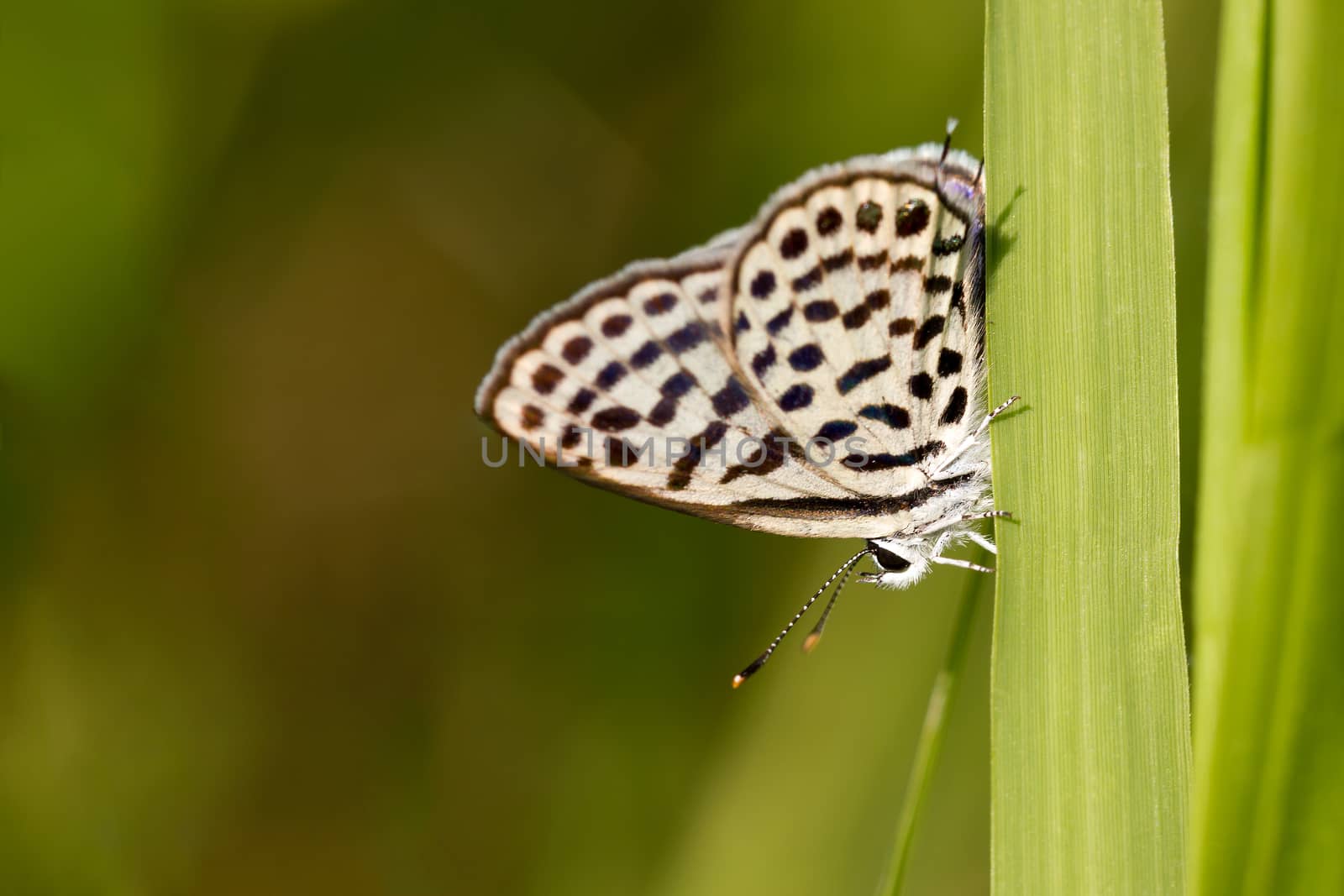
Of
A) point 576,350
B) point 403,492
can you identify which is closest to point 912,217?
point 576,350

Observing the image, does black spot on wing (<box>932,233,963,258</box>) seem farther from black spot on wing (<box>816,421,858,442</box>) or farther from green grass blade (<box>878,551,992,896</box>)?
green grass blade (<box>878,551,992,896</box>)

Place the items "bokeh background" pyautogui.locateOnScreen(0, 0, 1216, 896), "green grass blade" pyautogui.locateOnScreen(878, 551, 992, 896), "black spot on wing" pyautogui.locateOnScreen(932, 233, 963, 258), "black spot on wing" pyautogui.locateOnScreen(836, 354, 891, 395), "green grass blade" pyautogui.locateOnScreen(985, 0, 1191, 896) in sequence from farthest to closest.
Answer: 1. "bokeh background" pyautogui.locateOnScreen(0, 0, 1216, 896)
2. "black spot on wing" pyautogui.locateOnScreen(836, 354, 891, 395)
3. "black spot on wing" pyautogui.locateOnScreen(932, 233, 963, 258)
4. "green grass blade" pyautogui.locateOnScreen(878, 551, 992, 896)
5. "green grass blade" pyautogui.locateOnScreen(985, 0, 1191, 896)

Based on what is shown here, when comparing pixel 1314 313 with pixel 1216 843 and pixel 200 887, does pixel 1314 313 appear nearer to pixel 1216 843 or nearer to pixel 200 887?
pixel 1216 843

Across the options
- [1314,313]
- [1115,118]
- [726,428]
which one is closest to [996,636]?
[1314,313]

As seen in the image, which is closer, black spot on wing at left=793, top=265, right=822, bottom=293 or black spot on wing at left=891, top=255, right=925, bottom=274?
black spot on wing at left=891, top=255, right=925, bottom=274

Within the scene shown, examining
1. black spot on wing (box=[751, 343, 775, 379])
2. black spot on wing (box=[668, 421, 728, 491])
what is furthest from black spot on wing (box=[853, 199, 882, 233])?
black spot on wing (box=[668, 421, 728, 491])

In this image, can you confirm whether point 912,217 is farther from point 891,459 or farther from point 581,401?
point 581,401

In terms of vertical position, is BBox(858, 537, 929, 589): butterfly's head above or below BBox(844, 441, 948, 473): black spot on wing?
below
